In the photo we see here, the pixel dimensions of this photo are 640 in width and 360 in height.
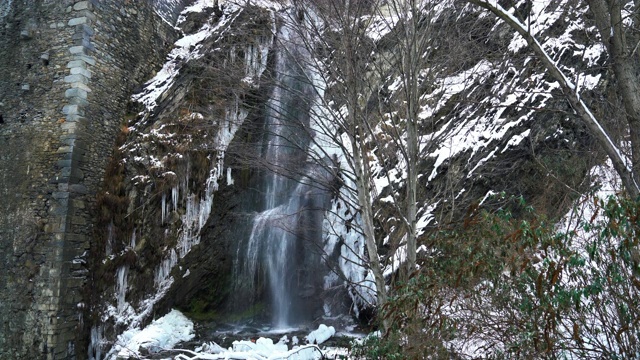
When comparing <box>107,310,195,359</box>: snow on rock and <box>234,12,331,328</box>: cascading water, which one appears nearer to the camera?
<box>107,310,195,359</box>: snow on rock

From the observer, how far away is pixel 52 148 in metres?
8.03

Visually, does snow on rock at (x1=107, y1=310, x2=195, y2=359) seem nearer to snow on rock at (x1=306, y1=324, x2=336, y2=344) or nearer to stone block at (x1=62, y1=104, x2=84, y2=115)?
snow on rock at (x1=306, y1=324, x2=336, y2=344)

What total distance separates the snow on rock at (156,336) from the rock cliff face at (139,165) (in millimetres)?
235

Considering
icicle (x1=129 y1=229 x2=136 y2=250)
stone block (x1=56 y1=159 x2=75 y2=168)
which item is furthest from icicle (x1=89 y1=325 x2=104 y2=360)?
stone block (x1=56 y1=159 x2=75 y2=168)

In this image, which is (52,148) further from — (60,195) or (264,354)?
(264,354)

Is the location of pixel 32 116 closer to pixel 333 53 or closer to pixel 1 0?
pixel 1 0

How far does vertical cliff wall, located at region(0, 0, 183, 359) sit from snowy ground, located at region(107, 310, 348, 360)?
43.7 inches

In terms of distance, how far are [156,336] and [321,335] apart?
3.19 m

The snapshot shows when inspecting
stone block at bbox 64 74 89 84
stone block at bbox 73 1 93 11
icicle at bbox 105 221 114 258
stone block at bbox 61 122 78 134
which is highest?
stone block at bbox 73 1 93 11

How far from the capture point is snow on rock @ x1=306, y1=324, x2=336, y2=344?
265 inches

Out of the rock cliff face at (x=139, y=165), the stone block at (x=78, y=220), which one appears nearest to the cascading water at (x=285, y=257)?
the rock cliff face at (x=139, y=165)

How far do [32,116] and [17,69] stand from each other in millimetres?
1216

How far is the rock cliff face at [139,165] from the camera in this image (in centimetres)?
731

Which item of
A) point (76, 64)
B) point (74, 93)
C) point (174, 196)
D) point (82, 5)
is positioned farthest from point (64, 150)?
point (82, 5)
